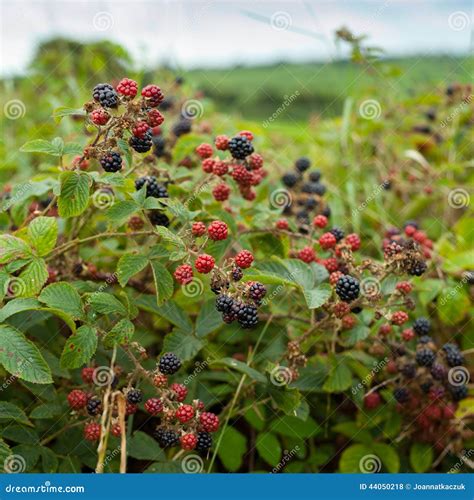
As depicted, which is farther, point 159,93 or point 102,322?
point 102,322

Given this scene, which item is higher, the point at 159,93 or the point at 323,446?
the point at 159,93

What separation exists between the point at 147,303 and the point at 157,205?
34 cm

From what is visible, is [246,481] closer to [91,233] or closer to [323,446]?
[323,446]

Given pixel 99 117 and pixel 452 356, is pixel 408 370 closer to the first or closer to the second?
pixel 452 356

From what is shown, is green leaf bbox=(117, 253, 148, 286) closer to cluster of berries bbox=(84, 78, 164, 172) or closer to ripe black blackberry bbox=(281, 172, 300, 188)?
cluster of berries bbox=(84, 78, 164, 172)

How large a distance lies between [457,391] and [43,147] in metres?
1.54

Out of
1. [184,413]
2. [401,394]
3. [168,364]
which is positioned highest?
[168,364]

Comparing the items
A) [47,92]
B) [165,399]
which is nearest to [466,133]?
[165,399]

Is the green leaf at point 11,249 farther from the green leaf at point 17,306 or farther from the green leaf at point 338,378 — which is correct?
the green leaf at point 338,378

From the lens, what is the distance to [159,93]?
1.69 m

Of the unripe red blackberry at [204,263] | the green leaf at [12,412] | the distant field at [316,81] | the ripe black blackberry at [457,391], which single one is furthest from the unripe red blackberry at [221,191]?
the distant field at [316,81]

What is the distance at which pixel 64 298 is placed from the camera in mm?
1696

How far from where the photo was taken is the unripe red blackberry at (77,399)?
179cm

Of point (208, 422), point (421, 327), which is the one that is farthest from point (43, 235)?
point (421, 327)
